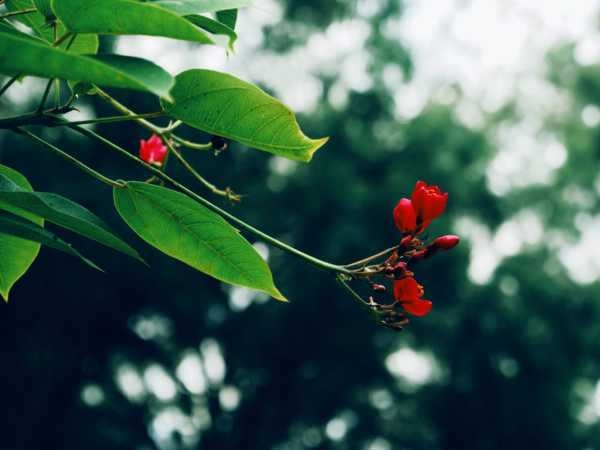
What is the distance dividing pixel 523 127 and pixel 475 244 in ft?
7.46

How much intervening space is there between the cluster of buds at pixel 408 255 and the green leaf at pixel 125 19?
0.34m

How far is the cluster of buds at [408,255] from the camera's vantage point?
78 centimetres

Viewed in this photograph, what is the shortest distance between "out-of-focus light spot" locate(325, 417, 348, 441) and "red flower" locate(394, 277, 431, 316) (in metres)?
8.42

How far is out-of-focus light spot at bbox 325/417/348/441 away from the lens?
896 cm

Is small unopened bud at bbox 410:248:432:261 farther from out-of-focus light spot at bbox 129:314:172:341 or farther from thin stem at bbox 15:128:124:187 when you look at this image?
out-of-focus light spot at bbox 129:314:172:341

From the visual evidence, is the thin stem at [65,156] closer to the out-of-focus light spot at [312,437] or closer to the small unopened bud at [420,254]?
the small unopened bud at [420,254]

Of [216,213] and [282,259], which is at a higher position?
[282,259]

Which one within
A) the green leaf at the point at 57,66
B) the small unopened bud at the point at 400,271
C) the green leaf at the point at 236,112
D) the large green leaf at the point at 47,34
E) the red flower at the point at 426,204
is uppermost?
the red flower at the point at 426,204

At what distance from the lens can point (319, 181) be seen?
25.1ft

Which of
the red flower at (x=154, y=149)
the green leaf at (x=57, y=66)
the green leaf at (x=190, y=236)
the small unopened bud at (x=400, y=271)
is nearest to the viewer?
the green leaf at (x=57, y=66)

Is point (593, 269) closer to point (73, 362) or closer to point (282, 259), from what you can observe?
point (282, 259)

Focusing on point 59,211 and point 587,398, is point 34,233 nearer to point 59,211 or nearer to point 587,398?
point 59,211

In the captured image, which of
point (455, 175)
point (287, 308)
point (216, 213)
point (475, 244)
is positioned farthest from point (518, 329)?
point (216, 213)

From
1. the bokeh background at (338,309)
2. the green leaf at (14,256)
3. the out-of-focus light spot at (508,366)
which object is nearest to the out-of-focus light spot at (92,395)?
the bokeh background at (338,309)
